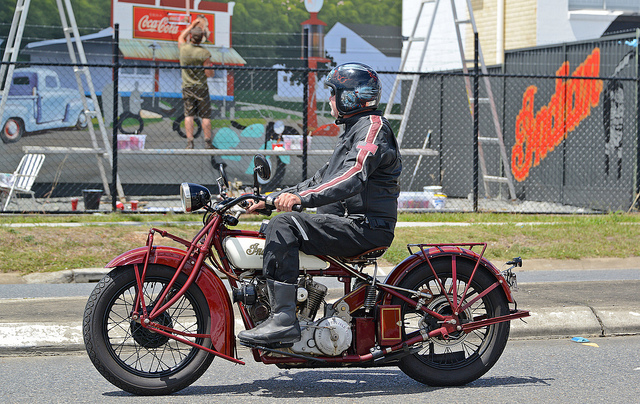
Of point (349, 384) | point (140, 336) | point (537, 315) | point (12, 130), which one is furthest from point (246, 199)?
point (12, 130)

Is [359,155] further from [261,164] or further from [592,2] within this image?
[592,2]

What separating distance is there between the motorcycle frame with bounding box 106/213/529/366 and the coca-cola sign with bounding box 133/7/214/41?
471 inches

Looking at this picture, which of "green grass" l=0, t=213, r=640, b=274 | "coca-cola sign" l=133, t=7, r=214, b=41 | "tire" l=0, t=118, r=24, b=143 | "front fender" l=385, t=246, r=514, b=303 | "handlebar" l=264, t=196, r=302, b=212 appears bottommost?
"green grass" l=0, t=213, r=640, b=274

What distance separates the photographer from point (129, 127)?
15.6 meters

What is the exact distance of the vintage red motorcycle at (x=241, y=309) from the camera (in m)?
4.50

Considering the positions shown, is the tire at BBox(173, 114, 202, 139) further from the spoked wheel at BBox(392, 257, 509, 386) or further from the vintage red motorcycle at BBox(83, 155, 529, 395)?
the spoked wheel at BBox(392, 257, 509, 386)

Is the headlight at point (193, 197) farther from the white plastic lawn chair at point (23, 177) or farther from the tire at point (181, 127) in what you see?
the tire at point (181, 127)

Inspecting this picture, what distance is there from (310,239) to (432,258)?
87 cm

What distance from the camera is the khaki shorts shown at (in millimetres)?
14031

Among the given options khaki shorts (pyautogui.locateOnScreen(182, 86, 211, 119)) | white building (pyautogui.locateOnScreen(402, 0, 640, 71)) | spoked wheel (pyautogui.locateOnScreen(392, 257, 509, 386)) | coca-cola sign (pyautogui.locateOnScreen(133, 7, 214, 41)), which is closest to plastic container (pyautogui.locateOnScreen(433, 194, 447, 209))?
khaki shorts (pyautogui.locateOnScreen(182, 86, 211, 119))

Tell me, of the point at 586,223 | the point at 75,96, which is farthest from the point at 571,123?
the point at 75,96

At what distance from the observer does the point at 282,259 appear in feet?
14.5

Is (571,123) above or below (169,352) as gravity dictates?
above

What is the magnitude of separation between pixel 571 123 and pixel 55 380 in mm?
13304
